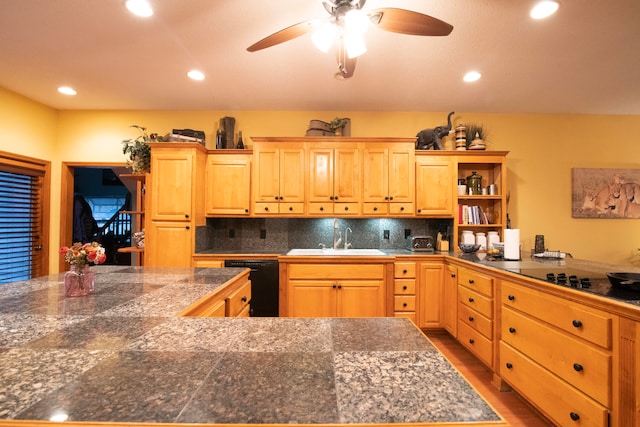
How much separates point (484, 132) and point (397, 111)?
113 cm

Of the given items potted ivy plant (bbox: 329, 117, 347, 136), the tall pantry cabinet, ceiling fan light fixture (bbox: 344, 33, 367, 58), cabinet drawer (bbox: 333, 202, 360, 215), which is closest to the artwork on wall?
cabinet drawer (bbox: 333, 202, 360, 215)

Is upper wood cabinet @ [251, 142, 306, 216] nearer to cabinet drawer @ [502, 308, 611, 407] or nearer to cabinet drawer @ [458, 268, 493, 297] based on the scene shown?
cabinet drawer @ [458, 268, 493, 297]

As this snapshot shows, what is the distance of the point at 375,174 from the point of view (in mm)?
3287

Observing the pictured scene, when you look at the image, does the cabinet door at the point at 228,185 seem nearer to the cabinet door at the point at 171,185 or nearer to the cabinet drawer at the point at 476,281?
the cabinet door at the point at 171,185

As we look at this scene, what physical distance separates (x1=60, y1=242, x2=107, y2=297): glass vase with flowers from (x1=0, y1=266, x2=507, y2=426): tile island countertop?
18 cm

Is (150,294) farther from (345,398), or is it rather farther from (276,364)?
(345,398)

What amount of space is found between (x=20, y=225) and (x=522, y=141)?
20.3 feet

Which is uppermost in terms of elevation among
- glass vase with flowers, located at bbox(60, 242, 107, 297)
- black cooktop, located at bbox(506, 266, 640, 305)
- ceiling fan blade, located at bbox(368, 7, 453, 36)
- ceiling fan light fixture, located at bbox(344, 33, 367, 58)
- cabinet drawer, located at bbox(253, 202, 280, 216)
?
ceiling fan blade, located at bbox(368, 7, 453, 36)

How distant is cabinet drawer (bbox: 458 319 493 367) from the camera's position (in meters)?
2.27

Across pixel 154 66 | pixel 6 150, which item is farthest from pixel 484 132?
pixel 6 150

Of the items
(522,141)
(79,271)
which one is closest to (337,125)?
(522,141)

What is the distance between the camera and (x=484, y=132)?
3625 millimetres

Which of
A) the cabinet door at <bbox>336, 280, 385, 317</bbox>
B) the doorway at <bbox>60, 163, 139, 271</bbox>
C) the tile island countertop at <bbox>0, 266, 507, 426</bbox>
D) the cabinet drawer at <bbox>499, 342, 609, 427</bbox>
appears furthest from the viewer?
the doorway at <bbox>60, 163, 139, 271</bbox>

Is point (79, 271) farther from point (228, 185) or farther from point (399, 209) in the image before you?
point (399, 209)
